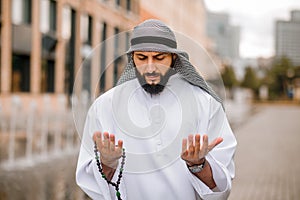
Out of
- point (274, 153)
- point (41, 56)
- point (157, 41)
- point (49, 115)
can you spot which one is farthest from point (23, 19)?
point (157, 41)

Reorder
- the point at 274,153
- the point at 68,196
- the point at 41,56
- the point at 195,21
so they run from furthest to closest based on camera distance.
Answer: the point at 195,21 < the point at 41,56 < the point at 274,153 < the point at 68,196

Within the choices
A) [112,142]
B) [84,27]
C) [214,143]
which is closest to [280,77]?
[84,27]

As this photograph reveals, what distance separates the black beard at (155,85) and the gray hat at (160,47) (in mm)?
76

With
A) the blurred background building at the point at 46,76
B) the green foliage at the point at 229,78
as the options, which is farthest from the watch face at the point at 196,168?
the green foliage at the point at 229,78

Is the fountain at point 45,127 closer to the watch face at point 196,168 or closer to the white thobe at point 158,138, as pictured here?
the white thobe at point 158,138

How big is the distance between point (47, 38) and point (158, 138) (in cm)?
2575

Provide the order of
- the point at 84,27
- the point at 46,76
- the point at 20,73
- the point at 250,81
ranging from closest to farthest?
1. the point at 20,73
2. the point at 46,76
3. the point at 84,27
4. the point at 250,81

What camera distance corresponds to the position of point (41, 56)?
2680 cm

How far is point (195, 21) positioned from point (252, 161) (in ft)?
136

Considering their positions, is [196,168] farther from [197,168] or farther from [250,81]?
[250,81]

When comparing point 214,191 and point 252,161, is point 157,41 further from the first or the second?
point 252,161

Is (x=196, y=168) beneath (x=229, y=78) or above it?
beneath

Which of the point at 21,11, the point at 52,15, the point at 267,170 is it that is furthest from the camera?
the point at 52,15

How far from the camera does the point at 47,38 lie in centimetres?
2709
